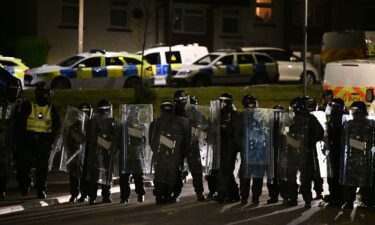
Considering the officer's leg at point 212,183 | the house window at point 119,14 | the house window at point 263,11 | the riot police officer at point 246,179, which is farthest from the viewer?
the house window at point 263,11

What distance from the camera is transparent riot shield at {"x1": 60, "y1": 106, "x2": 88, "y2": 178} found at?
13.1 metres

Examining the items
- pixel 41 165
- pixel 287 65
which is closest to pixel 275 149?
pixel 41 165

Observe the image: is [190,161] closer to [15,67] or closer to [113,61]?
[15,67]

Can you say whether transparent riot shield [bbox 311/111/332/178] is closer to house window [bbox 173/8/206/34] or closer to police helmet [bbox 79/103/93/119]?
police helmet [bbox 79/103/93/119]

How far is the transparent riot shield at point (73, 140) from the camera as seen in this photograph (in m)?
13.1

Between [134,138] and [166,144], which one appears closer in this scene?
[166,144]

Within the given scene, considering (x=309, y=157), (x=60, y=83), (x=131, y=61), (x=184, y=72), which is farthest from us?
(x=184, y=72)

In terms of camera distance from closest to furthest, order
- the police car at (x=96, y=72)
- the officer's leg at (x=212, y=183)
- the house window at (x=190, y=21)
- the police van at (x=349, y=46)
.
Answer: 1. the officer's leg at (x=212, y=183)
2. the police van at (x=349, y=46)
3. the police car at (x=96, y=72)
4. the house window at (x=190, y=21)

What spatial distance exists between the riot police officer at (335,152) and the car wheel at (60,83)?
1663 centimetres

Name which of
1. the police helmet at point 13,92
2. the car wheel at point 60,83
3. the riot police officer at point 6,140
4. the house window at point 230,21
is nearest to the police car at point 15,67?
the car wheel at point 60,83

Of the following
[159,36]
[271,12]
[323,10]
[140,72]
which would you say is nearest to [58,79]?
[140,72]

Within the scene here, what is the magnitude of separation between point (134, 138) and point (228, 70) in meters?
17.4

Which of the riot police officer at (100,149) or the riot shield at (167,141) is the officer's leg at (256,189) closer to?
the riot shield at (167,141)

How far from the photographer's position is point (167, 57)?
32.0 metres
